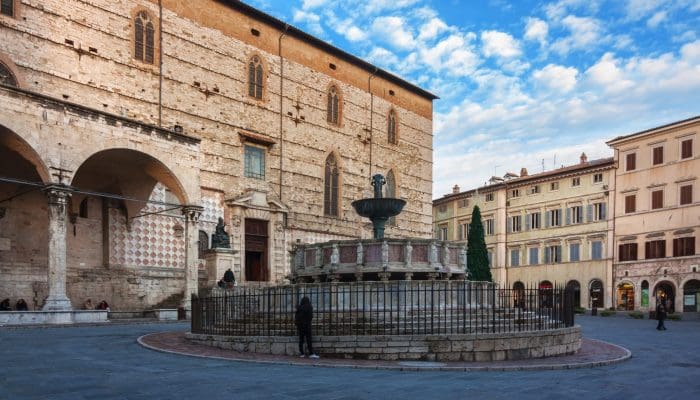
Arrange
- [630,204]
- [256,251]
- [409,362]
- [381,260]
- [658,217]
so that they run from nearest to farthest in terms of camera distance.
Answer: [409,362]
[381,260]
[256,251]
[658,217]
[630,204]

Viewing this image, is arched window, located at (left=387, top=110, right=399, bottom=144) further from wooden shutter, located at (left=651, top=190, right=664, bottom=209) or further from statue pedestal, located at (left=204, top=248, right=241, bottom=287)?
statue pedestal, located at (left=204, top=248, right=241, bottom=287)

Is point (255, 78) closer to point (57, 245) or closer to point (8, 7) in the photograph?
point (8, 7)

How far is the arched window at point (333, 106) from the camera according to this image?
35062 millimetres

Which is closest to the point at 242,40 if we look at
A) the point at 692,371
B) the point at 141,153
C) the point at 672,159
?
the point at 141,153

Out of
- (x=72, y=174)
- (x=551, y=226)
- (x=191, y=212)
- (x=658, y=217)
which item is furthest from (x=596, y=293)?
(x=72, y=174)

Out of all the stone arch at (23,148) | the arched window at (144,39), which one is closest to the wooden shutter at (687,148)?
the arched window at (144,39)

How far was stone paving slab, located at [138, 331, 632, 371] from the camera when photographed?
9.85 metres

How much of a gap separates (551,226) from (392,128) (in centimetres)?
1549

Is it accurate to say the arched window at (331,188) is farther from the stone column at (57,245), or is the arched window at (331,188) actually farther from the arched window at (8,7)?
the arched window at (8,7)

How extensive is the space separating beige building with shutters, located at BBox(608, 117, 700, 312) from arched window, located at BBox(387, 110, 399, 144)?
50.2 ft

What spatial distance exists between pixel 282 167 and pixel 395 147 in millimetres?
11097

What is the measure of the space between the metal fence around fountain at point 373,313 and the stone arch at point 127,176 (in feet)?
31.2

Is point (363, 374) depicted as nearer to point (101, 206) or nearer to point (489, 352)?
point (489, 352)

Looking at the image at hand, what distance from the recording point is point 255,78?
1200 inches
